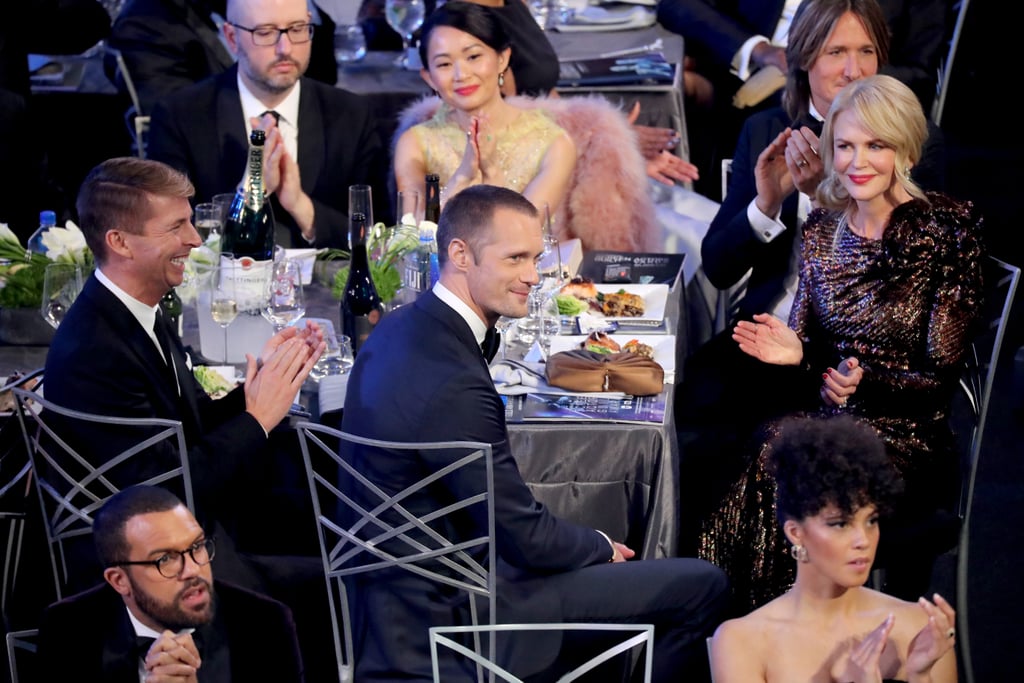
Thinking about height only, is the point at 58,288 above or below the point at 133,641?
above

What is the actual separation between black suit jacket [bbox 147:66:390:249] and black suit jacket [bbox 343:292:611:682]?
1.62 m

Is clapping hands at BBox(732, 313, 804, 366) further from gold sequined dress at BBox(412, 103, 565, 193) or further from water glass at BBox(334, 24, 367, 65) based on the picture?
water glass at BBox(334, 24, 367, 65)

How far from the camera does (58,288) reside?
10.7ft

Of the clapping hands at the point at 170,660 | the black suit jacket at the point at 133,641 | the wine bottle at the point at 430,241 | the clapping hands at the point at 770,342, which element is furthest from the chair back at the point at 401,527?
the clapping hands at the point at 770,342

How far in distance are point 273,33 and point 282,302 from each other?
1.26m

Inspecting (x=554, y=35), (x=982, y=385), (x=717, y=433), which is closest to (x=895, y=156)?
(x=982, y=385)

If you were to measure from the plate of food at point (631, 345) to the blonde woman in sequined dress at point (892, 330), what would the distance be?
20 cm

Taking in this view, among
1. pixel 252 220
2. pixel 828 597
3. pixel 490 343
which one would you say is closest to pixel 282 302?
pixel 252 220

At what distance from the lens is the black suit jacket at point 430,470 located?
2541mm

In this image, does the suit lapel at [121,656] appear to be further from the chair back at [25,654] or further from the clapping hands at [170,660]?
the chair back at [25,654]

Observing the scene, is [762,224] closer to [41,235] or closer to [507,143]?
→ [507,143]

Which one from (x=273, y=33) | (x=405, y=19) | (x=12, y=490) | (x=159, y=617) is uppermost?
(x=273, y=33)

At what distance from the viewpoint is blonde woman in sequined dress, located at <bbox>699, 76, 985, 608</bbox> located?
3.24m

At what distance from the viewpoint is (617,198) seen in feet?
14.4
